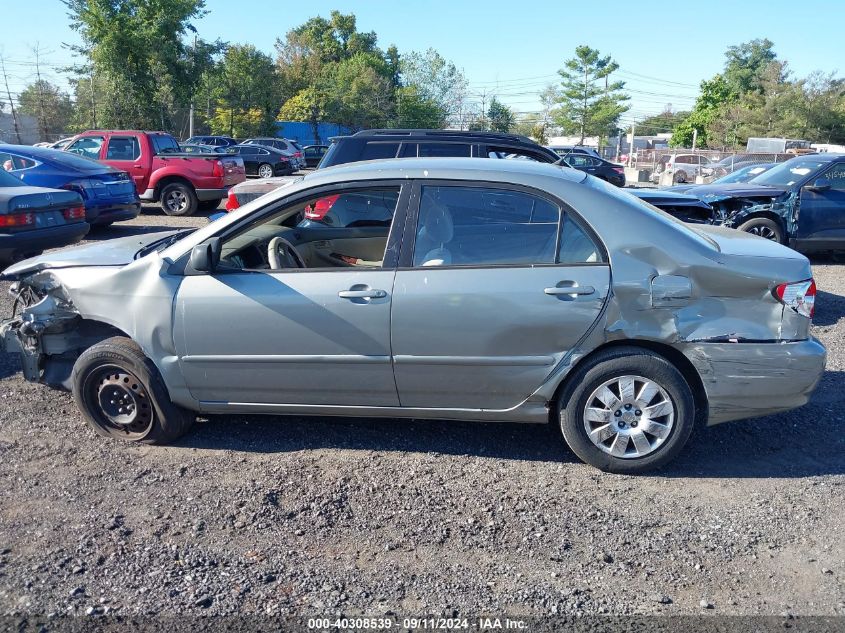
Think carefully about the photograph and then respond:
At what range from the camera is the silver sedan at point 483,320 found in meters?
3.88

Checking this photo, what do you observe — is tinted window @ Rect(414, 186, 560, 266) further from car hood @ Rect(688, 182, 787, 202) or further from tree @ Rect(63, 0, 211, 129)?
tree @ Rect(63, 0, 211, 129)

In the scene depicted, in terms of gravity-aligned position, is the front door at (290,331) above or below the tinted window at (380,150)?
below

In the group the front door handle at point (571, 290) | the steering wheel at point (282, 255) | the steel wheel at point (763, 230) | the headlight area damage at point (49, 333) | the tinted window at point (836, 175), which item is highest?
the tinted window at point (836, 175)

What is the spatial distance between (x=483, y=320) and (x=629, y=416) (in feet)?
3.19

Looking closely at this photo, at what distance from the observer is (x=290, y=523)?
3.56 metres

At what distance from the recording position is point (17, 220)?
340 inches

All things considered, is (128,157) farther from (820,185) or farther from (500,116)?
(500,116)

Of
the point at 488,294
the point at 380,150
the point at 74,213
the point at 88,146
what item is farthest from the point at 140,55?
the point at 488,294

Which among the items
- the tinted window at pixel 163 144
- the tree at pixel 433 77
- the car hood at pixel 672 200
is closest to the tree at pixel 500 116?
the tree at pixel 433 77

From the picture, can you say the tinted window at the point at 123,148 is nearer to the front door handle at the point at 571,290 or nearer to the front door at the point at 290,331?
the front door at the point at 290,331

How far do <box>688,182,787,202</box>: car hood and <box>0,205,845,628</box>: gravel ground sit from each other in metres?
6.19

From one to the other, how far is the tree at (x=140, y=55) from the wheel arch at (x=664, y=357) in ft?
124

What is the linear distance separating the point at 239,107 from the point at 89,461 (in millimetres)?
48396

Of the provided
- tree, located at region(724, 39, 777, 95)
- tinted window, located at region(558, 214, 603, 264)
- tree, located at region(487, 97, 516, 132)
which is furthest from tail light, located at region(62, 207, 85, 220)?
tree, located at region(724, 39, 777, 95)
